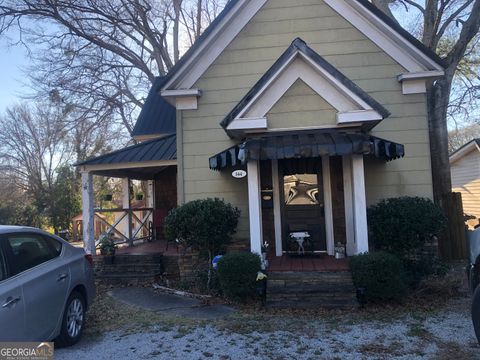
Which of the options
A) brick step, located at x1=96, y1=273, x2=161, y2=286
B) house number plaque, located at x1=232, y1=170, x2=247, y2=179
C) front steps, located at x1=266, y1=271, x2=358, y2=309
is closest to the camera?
front steps, located at x1=266, y1=271, x2=358, y2=309

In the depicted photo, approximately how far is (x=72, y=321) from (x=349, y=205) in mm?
5421

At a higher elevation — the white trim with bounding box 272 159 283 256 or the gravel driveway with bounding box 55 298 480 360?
the white trim with bounding box 272 159 283 256

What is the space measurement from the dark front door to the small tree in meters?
1.37

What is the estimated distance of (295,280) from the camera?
6441 mm

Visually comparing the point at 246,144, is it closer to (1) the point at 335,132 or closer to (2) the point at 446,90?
(1) the point at 335,132

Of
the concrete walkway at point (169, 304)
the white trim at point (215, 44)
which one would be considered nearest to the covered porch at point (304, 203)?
the concrete walkway at point (169, 304)

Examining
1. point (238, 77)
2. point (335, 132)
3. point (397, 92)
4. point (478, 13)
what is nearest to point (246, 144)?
point (335, 132)

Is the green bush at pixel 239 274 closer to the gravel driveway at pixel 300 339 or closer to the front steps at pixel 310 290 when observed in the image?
the front steps at pixel 310 290

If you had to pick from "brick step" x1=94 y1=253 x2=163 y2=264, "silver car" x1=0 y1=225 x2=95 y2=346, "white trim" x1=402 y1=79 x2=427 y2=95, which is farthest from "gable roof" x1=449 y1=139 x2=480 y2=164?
"silver car" x1=0 y1=225 x2=95 y2=346

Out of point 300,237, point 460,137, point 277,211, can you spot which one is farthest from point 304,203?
point 460,137

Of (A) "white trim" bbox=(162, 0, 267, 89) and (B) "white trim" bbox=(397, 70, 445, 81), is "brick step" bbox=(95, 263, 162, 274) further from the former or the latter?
(B) "white trim" bbox=(397, 70, 445, 81)

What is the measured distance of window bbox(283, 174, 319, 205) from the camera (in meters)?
8.27

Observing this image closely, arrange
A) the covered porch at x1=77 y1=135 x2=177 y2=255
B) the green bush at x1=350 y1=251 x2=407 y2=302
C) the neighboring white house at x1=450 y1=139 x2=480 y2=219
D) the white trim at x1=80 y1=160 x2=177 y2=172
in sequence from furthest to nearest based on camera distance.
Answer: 1. the neighboring white house at x1=450 y1=139 x2=480 y2=219
2. the covered porch at x1=77 y1=135 x2=177 y2=255
3. the white trim at x1=80 y1=160 x2=177 y2=172
4. the green bush at x1=350 y1=251 x2=407 y2=302

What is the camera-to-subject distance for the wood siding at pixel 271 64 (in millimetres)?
7887
